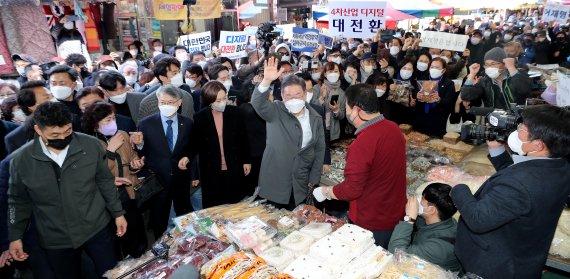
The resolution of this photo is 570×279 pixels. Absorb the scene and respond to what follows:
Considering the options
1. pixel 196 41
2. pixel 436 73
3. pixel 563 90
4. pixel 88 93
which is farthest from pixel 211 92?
pixel 436 73

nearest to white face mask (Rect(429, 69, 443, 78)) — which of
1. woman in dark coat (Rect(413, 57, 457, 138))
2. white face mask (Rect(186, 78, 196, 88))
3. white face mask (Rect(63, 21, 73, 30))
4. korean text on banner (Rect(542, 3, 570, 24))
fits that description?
woman in dark coat (Rect(413, 57, 457, 138))

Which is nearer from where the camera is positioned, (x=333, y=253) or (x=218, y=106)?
(x=333, y=253)

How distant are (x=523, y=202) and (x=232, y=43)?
673 cm

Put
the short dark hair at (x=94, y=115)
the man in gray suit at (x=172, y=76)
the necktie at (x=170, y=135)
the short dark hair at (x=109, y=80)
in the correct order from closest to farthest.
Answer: the short dark hair at (x=94, y=115) → the necktie at (x=170, y=135) → the short dark hair at (x=109, y=80) → the man in gray suit at (x=172, y=76)

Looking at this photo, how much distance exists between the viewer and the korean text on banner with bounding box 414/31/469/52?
7949 mm

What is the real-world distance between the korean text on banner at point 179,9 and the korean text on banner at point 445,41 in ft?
18.1

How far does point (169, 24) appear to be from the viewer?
495 inches

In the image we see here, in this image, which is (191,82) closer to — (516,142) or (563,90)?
(516,142)

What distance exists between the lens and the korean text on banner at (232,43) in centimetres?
756

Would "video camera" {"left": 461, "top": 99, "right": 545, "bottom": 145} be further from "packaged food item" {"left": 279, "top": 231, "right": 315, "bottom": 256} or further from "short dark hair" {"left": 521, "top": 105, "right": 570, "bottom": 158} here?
"packaged food item" {"left": 279, "top": 231, "right": 315, "bottom": 256}

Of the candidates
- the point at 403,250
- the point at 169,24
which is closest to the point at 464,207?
the point at 403,250

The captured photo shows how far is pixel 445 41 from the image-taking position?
8.14 meters

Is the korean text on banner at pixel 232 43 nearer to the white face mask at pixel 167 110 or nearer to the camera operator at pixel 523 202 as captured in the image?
the white face mask at pixel 167 110

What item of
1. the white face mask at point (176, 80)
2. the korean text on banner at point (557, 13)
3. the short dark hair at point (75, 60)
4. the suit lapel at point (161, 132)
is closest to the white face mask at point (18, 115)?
the suit lapel at point (161, 132)
